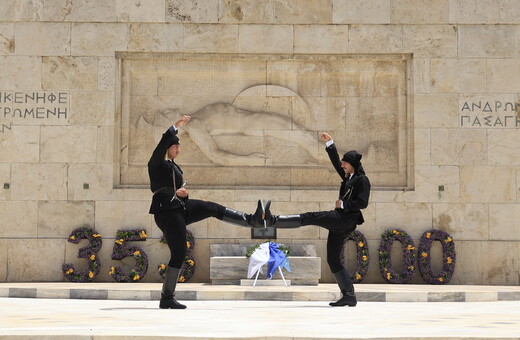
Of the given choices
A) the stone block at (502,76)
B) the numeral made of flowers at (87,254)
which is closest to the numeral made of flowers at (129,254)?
the numeral made of flowers at (87,254)

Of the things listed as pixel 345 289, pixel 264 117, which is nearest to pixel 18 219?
pixel 264 117

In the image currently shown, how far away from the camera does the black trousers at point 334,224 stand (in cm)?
1076

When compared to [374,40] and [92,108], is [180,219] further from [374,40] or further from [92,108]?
[374,40]

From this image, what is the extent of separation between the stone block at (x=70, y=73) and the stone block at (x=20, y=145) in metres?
0.97

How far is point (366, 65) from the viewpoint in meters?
17.2

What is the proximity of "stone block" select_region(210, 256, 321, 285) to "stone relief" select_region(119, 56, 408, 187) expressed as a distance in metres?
2.27

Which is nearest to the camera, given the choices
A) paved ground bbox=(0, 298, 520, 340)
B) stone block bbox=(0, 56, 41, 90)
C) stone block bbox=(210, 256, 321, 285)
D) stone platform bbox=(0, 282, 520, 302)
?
paved ground bbox=(0, 298, 520, 340)

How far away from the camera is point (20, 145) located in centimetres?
1662

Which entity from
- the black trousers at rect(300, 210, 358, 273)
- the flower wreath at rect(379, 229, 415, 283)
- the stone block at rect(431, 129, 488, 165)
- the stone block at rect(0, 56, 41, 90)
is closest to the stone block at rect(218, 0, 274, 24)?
the stone block at rect(0, 56, 41, 90)

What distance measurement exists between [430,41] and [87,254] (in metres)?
7.99

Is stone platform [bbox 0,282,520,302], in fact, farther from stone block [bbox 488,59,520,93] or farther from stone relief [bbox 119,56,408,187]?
stone block [bbox 488,59,520,93]

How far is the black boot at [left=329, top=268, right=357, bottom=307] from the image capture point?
447 inches

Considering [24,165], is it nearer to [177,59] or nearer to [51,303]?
[177,59]

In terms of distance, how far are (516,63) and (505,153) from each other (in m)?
1.83
